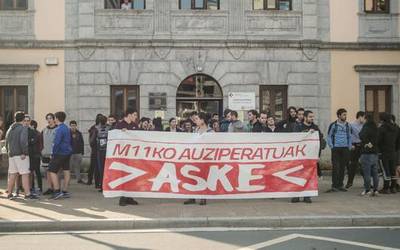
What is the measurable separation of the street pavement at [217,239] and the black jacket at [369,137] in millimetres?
3893

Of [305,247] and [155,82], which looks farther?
[155,82]

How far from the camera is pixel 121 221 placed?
10312mm

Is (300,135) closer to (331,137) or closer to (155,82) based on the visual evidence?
(331,137)

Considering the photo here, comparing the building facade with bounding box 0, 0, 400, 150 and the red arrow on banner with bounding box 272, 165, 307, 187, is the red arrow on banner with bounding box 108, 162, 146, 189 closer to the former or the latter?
the red arrow on banner with bounding box 272, 165, 307, 187

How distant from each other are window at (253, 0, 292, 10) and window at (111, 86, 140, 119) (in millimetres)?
4878

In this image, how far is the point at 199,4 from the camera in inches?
795

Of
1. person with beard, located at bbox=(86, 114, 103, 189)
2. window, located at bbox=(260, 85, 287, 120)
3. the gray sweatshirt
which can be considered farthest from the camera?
window, located at bbox=(260, 85, 287, 120)

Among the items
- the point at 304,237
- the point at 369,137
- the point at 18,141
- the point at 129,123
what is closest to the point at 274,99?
the point at 369,137

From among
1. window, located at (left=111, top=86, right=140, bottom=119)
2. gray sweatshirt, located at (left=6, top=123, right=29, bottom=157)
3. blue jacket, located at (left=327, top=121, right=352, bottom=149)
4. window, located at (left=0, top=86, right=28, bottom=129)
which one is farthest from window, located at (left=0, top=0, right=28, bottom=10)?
blue jacket, located at (left=327, top=121, right=352, bottom=149)

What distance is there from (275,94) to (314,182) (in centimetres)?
804

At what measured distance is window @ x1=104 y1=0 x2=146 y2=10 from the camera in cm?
2000

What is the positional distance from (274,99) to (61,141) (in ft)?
29.5

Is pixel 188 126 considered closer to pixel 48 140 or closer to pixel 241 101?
pixel 48 140

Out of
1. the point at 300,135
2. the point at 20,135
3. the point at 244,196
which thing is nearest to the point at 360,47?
the point at 300,135
